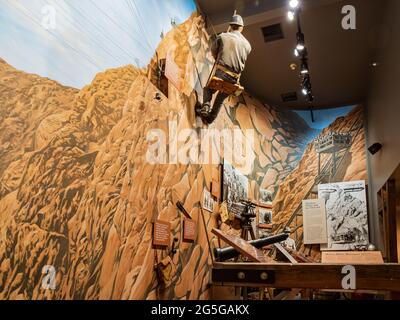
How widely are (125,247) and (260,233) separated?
459 cm

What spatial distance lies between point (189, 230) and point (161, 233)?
78 centimetres

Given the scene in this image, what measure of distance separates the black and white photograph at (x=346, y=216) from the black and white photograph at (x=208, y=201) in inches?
123

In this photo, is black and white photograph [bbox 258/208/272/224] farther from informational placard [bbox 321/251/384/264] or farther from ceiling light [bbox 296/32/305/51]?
Answer: informational placard [bbox 321/251/384/264]

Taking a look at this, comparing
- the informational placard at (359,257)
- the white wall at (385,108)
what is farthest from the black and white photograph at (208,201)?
the white wall at (385,108)

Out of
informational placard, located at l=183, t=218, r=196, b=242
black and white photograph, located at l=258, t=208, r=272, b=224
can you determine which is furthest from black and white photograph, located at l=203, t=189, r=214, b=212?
black and white photograph, located at l=258, t=208, r=272, b=224

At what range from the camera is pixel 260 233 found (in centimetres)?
734

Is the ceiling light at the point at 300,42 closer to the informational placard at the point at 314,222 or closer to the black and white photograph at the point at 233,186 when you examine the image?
the black and white photograph at the point at 233,186

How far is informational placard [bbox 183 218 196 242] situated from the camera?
439cm

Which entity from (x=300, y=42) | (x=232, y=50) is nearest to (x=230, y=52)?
(x=232, y=50)

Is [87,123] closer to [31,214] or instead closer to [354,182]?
[31,214]

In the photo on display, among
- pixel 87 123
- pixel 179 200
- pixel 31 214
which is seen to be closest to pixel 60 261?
pixel 31 214

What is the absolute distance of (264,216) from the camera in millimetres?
7555

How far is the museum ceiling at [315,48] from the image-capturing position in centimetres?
556
